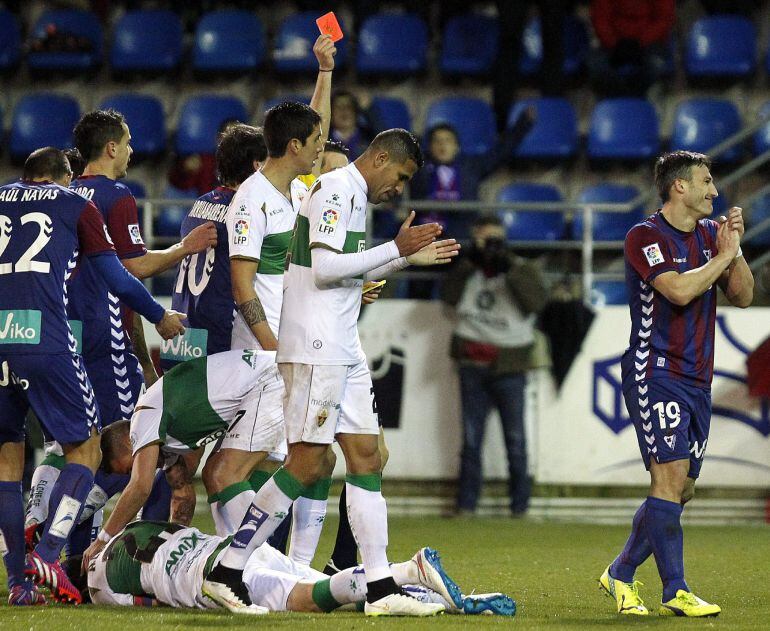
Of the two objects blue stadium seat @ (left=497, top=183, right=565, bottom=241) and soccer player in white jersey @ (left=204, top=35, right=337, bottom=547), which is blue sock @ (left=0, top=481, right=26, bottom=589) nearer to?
soccer player in white jersey @ (left=204, top=35, right=337, bottom=547)

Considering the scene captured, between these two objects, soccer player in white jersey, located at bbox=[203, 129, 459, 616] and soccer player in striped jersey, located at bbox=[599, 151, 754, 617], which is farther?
soccer player in striped jersey, located at bbox=[599, 151, 754, 617]

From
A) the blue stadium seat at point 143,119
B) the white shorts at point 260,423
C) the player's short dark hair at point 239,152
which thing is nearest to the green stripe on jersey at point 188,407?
the white shorts at point 260,423

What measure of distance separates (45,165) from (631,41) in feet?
26.6

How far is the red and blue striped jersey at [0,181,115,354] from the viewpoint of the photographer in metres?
6.13

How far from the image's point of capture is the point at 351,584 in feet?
18.8

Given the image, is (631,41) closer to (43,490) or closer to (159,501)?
(159,501)

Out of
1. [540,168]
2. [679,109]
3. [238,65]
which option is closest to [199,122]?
[238,65]

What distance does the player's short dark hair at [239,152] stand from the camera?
6996mm

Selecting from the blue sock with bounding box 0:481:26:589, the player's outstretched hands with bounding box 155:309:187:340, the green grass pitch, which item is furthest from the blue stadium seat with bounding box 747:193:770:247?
the blue sock with bounding box 0:481:26:589

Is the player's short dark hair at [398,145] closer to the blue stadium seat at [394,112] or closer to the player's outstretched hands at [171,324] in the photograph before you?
the player's outstretched hands at [171,324]

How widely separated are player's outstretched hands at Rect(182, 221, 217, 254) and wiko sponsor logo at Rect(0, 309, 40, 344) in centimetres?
88

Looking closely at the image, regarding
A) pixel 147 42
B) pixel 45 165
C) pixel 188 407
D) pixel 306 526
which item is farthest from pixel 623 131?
pixel 188 407

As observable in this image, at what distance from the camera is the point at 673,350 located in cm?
604

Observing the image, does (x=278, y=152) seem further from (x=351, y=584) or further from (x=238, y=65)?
(x=238, y=65)
